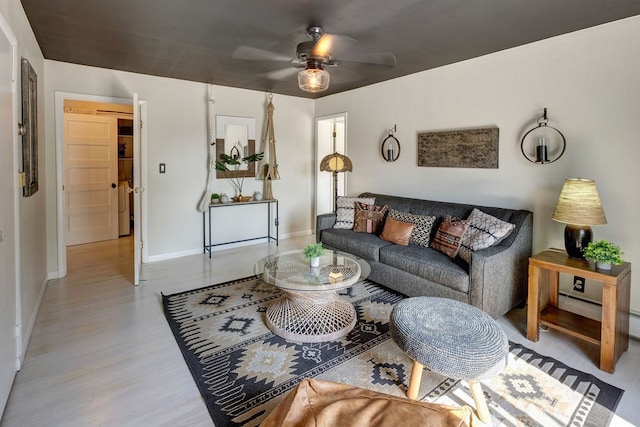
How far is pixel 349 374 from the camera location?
221cm

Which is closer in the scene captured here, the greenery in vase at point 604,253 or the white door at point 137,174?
the greenery in vase at point 604,253

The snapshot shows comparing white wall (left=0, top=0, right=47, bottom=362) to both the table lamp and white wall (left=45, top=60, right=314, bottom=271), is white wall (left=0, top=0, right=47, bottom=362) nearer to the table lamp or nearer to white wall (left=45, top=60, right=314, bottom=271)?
white wall (left=45, top=60, right=314, bottom=271)

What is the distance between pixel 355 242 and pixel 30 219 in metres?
2.92

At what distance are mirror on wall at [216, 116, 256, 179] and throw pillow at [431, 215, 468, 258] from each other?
3.09m

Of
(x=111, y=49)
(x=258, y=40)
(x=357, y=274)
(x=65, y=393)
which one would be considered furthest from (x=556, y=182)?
(x=111, y=49)

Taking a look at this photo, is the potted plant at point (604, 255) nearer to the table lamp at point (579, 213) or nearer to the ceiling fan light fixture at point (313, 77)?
the table lamp at point (579, 213)

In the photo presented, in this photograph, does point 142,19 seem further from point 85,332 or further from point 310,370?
point 310,370

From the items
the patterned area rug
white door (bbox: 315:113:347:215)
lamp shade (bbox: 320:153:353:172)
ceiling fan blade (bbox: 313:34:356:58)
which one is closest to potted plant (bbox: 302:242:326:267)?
the patterned area rug

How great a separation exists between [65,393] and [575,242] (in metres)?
3.47

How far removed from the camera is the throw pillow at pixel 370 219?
4180 millimetres

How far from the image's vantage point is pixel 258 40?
3.09 m

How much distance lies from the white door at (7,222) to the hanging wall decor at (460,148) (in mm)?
3720

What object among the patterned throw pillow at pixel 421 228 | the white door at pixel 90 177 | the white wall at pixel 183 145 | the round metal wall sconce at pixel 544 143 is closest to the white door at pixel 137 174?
the white wall at pixel 183 145

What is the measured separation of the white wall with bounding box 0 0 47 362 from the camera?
7.94ft
